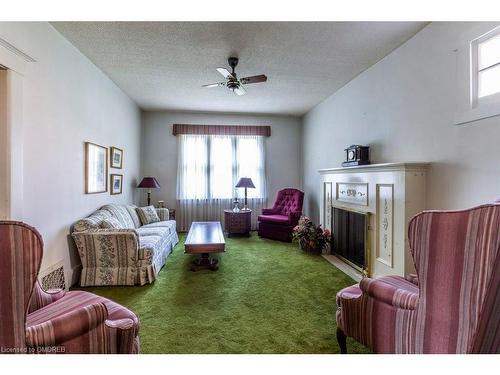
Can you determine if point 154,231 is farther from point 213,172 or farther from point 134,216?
point 213,172

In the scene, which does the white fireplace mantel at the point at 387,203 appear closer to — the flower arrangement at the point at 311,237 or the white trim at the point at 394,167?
the white trim at the point at 394,167

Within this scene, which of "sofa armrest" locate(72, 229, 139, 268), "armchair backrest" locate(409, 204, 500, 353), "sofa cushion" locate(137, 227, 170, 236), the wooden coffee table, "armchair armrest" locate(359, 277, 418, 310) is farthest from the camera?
"sofa cushion" locate(137, 227, 170, 236)

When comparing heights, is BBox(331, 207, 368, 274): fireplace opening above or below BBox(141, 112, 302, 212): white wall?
below

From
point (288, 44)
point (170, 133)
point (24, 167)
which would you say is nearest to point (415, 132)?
point (288, 44)

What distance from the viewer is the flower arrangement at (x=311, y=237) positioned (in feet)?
13.6

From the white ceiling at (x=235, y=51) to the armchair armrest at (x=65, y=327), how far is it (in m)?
2.50

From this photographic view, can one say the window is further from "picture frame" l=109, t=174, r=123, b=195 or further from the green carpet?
the green carpet

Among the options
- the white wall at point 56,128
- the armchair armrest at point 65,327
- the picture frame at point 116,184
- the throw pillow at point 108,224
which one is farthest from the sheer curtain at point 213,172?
the armchair armrest at point 65,327

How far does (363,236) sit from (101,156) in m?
3.77

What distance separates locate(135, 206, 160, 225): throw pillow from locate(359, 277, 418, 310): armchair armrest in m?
3.89

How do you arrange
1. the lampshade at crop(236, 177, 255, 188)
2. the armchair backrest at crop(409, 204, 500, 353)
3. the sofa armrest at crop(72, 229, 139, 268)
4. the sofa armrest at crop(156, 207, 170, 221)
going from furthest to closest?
the lampshade at crop(236, 177, 255, 188) → the sofa armrest at crop(156, 207, 170, 221) → the sofa armrest at crop(72, 229, 139, 268) → the armchair backrest at crop(409, 204, 500, 353)

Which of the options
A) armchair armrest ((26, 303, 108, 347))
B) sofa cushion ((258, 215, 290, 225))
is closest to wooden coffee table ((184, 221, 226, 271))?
sofa cushion ((258, 215, 290, 225))

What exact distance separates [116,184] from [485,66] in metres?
4.77

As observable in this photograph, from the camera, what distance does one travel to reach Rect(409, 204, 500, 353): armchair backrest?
983 mm
